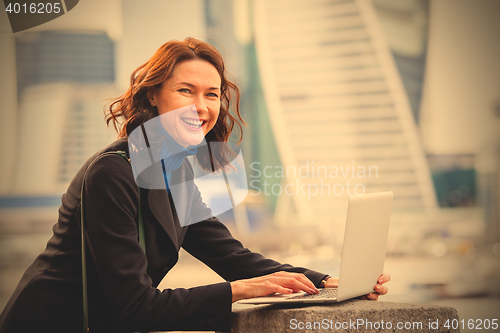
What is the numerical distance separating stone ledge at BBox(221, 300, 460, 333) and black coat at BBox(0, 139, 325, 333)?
0.08 meters

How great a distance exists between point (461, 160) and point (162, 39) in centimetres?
332

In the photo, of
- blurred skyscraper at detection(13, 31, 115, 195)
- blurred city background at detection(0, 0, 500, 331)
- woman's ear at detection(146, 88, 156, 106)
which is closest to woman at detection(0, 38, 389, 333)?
woman's ear at detection(146, 88, 156, 106)

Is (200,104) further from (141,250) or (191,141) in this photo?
(141,250)

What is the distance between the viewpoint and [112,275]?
2.73 feet

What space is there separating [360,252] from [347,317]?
17cm

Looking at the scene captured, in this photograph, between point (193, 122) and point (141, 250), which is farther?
point (193, 122)

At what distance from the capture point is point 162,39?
12.2ft

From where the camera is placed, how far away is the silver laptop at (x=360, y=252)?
0.86 meters

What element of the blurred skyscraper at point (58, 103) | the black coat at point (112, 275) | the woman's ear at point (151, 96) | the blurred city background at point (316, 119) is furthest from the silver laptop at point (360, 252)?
the blurred skyscraper at point (58, 103)

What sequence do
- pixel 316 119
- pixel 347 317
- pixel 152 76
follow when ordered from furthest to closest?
pixel 316 119
pixel 152 76
pixel 347 317

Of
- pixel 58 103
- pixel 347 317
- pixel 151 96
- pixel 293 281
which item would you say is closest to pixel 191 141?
pixel 151 96

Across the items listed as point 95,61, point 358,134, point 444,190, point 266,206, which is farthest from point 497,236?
point 95,61

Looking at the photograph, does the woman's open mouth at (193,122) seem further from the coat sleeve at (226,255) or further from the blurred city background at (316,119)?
the blurred city background at (316,119)

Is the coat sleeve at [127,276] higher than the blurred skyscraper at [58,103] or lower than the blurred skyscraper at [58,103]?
lower
